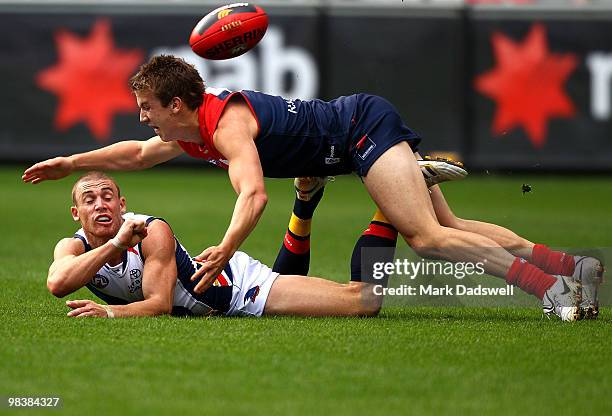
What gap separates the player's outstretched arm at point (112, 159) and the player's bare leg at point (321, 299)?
1204mm

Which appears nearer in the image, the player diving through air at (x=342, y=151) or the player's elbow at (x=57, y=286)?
the player's elbow at (x=57, y=286)

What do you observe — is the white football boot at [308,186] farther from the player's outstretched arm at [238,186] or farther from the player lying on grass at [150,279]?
the player's outstretched arm at [238,186]

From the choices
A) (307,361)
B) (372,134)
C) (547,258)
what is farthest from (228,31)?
(307,361)

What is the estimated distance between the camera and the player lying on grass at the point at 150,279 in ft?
21.9

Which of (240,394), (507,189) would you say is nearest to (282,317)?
(240,394)

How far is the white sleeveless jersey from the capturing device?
6.95 m

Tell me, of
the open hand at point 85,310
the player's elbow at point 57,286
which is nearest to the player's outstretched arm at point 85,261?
the player's elbow at point 57,286

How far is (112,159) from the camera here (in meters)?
7.78

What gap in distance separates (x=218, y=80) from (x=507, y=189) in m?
4.64

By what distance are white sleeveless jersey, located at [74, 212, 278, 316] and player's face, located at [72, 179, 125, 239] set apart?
105 millimetres

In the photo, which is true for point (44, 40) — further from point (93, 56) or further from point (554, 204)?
point (554, 204)

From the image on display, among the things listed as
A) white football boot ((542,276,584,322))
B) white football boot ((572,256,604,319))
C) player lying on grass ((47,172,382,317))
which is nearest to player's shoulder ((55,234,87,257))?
player lying on grass ((47,172,382,317))

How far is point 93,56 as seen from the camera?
1841cm

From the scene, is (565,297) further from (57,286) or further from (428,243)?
(57,286)
